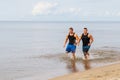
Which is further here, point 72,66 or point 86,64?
point 86,64

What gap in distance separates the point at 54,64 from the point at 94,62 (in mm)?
2214

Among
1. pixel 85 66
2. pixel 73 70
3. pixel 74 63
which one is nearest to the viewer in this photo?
pixel 73 70

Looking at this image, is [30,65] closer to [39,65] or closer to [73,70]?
[39,65]

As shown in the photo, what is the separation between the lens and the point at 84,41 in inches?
712

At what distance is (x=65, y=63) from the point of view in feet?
63.3

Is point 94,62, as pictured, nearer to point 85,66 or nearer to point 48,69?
point 85,66

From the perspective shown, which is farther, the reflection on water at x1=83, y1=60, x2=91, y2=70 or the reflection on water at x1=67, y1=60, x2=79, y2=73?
the reflection on water at x1=83, y1=60, x2=91, y2=70

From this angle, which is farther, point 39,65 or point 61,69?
point 39,65

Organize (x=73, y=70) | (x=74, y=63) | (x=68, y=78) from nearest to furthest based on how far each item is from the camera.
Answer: (x=68, y=78) → (x=73, y=70) → (x=74, y=63)

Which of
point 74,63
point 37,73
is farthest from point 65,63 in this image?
point 37,73

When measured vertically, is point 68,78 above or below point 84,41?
below

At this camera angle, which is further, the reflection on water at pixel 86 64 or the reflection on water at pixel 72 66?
the reflection on water at pixel 86 64

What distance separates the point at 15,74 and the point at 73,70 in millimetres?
2721

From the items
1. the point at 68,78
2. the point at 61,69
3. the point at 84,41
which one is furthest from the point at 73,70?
the point at 68,78
